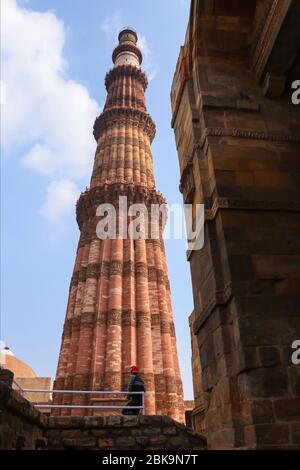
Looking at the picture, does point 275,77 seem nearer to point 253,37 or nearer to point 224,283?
point 253,37

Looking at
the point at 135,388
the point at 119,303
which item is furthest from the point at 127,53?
the point at 135,388

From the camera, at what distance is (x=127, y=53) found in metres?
28.6

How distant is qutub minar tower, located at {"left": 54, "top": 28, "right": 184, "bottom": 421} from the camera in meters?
14.5

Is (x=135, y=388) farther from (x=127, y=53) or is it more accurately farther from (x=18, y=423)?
(x=127, y=53)

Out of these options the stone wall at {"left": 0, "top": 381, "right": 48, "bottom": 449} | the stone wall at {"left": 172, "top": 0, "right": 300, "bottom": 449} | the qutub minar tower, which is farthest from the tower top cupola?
the stone wall at {"left": 0, "top": 381, "right": 48, "bottom": 449}

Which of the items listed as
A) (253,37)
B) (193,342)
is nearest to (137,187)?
(193,342)

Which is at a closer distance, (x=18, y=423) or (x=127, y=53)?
(x=18, y=423)

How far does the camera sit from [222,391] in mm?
3627

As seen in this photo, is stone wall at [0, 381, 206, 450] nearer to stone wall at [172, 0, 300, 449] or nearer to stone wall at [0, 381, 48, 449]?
stone wall at [0, 381, 48, 449]

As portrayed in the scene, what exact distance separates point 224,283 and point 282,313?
609 millimetres

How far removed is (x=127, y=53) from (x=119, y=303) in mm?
20527

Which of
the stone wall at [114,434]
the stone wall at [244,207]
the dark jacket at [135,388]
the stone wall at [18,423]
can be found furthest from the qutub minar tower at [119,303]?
the stone wall at [244,207]

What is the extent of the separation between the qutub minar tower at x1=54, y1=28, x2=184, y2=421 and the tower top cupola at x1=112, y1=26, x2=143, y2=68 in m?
7.55

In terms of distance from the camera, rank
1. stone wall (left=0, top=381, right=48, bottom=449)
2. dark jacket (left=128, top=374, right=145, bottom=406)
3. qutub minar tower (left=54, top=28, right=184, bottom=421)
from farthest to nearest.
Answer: qutub minar tower (left=54, top=28, right=184, bottom=421), dark jacket (left=128, top=374, right=145, bottom=406), stone wall (left=0, top=381, right=48, bottom=449)
